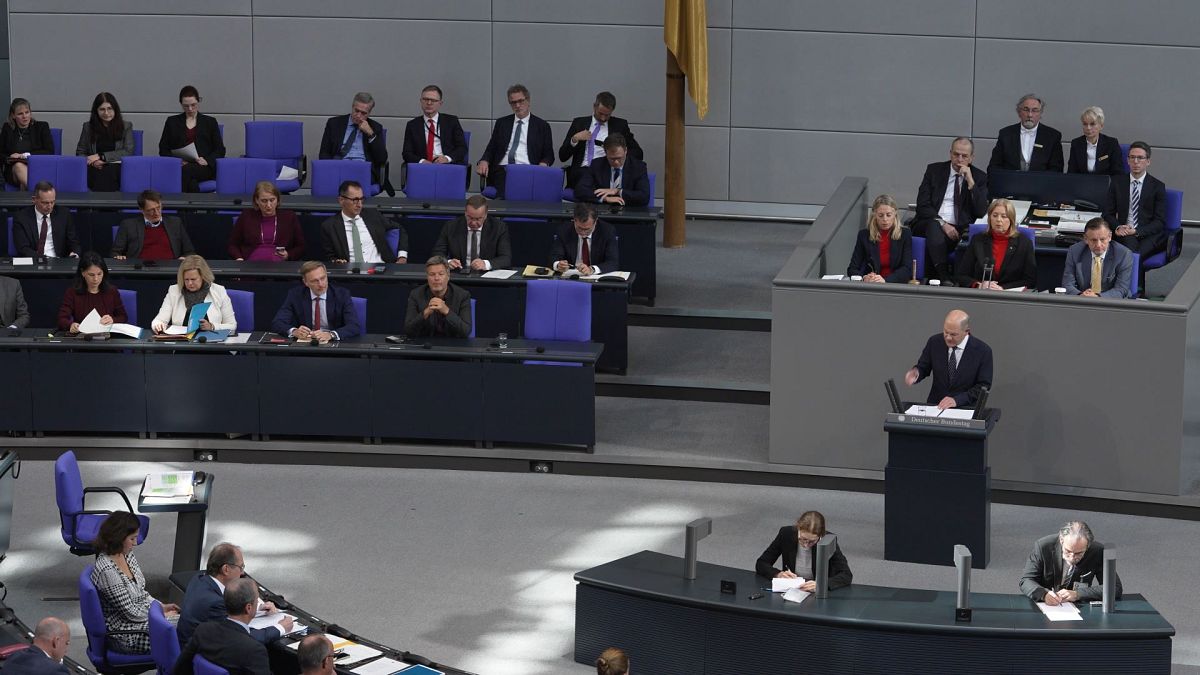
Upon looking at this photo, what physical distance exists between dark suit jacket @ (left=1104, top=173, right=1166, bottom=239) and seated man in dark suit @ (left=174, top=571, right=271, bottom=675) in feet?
24.2

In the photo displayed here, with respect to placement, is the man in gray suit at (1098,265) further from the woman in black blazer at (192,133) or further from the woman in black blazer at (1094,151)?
the woman in black blazer at (192,133)

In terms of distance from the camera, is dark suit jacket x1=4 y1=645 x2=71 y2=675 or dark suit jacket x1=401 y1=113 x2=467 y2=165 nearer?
dark suit jacket x1=4 y1=645 x2=71 y2=675

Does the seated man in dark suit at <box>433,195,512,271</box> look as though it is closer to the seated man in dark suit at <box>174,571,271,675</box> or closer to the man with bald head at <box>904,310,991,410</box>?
the man with bald head at <box>904,310,991,410</box>

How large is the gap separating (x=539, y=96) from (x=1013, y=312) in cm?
660

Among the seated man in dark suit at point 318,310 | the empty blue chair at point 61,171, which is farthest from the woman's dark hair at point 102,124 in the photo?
the seated man in dark suit at point 318,310

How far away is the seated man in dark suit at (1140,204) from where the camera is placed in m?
11.9

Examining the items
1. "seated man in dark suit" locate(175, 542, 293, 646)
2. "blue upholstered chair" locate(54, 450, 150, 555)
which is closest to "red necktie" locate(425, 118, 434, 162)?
"blue upholstered chair" locate(54, 450, 150, 555)

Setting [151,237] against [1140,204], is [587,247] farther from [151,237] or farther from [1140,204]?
[1140,204]

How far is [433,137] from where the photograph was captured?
552 inches

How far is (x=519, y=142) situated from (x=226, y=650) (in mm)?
7878

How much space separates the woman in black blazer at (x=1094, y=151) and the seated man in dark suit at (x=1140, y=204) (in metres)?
0.66

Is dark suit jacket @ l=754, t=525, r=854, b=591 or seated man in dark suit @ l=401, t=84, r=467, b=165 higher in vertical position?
seated man in dark suit @ l=401, t=84, r=467, b=165

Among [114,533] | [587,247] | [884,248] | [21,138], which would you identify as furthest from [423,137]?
[114,533]

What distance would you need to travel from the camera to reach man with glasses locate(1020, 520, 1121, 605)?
24.6ft
